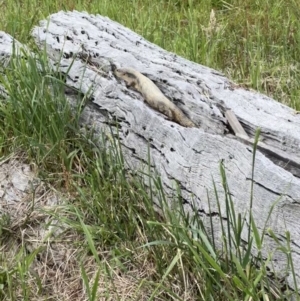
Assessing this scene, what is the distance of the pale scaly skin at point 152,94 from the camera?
2188mm

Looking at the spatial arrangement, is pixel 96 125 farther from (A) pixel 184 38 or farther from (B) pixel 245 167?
(A) pixel 184 38

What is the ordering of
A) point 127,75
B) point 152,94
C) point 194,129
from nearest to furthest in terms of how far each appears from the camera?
point 194,129 → point 152,94 → point 127,75

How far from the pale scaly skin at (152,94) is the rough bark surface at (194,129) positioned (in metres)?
0.03

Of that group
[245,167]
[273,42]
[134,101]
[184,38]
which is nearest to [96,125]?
[134,101]

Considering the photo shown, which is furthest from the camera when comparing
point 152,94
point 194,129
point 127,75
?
point 127,75

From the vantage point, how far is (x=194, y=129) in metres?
2.06

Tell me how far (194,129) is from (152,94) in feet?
1.03

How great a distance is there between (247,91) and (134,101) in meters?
0.48

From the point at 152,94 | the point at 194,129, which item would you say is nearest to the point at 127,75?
the point at 152,94

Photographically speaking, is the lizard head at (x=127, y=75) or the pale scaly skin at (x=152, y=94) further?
the lizard head at (x=127, y=75)

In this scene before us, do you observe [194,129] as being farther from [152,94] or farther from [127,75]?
[127,75]

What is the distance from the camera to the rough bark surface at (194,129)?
1769 mm

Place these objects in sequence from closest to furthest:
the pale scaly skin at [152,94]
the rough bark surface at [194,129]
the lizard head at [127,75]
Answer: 1. the rough bark surface at [194,129]
2. the pale scaly skin at [152,94]
3. the lizard head at [127,75]

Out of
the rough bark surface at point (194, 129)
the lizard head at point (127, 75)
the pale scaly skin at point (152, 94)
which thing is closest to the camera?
the rough bark surface at point (194, 129)
